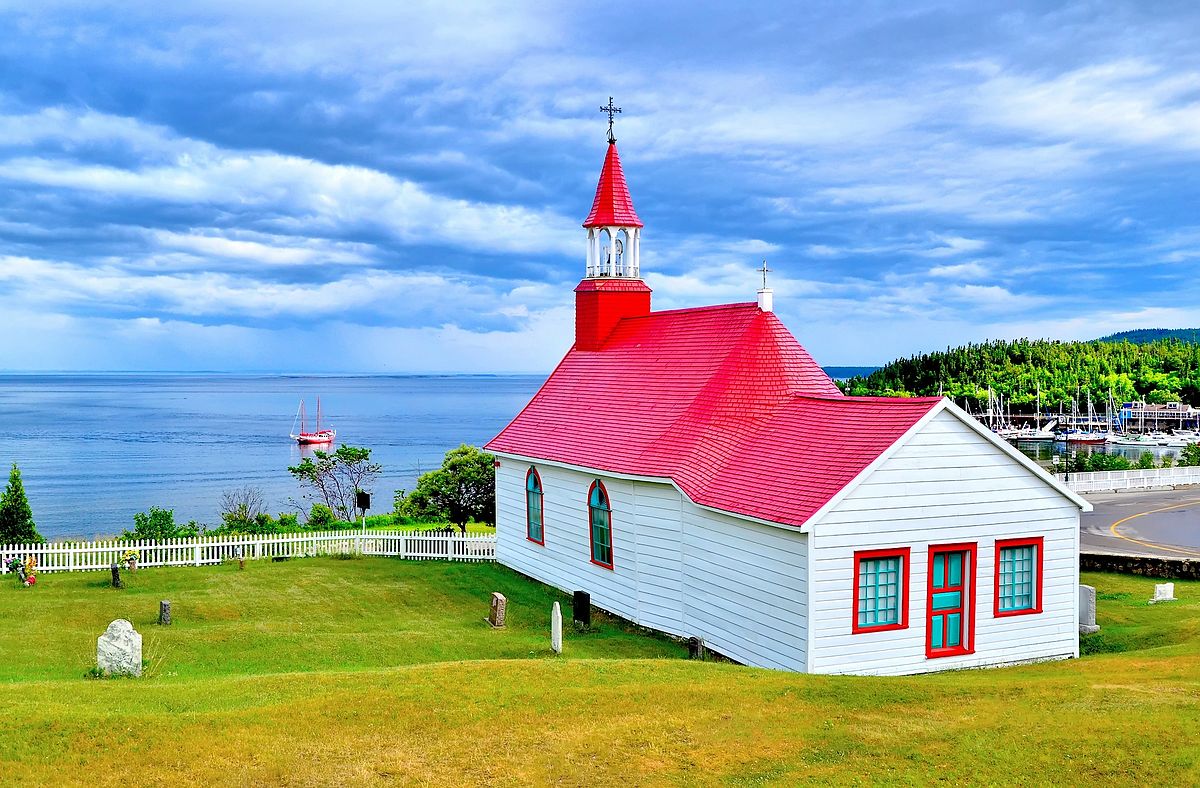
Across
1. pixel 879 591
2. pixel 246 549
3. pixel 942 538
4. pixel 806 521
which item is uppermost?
pixel 806 521

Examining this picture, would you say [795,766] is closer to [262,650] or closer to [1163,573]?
[262,650]

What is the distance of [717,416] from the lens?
2373 cm

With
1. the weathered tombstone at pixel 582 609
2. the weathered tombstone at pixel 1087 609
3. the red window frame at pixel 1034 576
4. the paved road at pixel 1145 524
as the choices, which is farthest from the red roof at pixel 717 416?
the paved road at pixel 1145 524

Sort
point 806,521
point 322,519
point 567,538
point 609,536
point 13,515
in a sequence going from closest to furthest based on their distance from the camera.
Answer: point 806,521 < point 609,536 < point 567,538 < point 13,515 < point 322,519

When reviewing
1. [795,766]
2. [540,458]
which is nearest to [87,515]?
[540,458]

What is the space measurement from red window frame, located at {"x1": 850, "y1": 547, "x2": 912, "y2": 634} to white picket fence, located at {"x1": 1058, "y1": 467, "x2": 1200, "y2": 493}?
3976cm

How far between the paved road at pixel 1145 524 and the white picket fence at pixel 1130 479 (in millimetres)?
1299

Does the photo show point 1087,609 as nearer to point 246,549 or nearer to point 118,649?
point 118,649

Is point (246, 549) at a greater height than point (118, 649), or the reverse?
point (118, 649)

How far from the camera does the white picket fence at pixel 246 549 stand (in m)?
31.2

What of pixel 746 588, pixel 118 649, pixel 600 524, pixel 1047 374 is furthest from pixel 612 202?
pixel 1047 374

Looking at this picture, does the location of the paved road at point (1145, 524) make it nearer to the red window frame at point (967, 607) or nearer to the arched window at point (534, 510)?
the red window frame at point (967, 607)

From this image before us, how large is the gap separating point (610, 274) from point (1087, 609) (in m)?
16.7

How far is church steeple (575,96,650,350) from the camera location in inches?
1265
